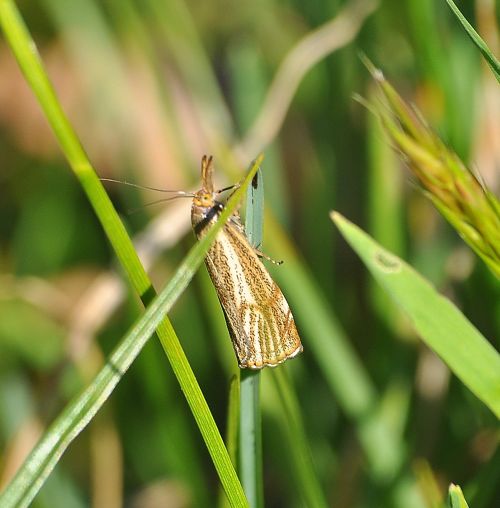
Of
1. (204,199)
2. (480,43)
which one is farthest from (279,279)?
(480,43)

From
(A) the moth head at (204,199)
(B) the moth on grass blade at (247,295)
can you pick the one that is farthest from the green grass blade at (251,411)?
(A) the moth head at (204,199)

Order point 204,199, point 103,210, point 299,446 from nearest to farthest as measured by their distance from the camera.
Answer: point 103,210
point 299,446
point 204,199

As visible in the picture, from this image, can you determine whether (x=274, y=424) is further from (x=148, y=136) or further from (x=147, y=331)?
(x=148, y=136)

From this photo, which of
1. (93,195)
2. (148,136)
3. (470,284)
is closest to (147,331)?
(93,195)

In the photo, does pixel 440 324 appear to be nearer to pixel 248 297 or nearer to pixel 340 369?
pixel 248 297

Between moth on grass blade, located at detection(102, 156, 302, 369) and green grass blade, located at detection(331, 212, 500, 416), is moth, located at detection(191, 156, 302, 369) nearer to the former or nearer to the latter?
moth on grass blade, located at detection(102, 156, 302, 369)

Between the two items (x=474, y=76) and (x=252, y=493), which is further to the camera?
(x=474, y=76)
